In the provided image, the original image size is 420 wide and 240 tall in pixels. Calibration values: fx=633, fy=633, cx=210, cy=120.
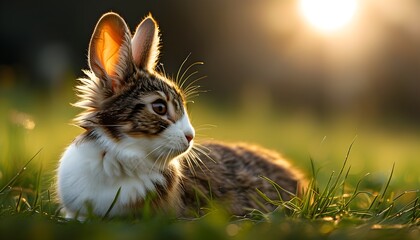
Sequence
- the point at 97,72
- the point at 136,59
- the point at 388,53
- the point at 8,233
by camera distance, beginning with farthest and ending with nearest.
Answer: the point at 388,53 → the point at 136,59 → the point at 97,72 → the point at 8,233

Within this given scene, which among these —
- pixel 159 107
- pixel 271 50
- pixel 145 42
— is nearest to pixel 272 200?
pixel 159 107

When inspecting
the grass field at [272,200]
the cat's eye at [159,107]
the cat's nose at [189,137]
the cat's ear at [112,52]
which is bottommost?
the grass field at [272,200]

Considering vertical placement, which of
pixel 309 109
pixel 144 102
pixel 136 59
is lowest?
pixel 309 109

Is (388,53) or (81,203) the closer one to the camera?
(81,203)

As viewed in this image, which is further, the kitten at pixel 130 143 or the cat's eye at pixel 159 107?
the cat's eye at pixel 159 107

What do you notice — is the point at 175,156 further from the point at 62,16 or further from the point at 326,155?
the point at 62,16

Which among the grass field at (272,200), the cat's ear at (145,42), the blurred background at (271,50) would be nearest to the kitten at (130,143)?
the cat's ear at (145,42)

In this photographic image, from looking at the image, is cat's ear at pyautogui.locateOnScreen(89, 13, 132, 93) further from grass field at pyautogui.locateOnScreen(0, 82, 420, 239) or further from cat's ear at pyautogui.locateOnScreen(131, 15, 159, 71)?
grass field at pyautogui.locateOnScreen(0, 82, 420, 239)

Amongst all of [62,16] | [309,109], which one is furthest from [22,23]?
[309,109]

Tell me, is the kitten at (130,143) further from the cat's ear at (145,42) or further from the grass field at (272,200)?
the grass field at (272,200)
